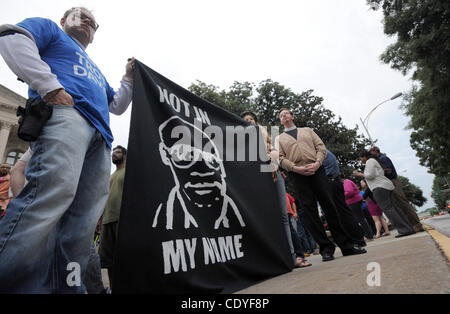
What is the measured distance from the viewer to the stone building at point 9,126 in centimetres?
2050

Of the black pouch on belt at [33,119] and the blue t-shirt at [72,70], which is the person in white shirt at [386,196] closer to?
the blue t-shirt at [72,70]

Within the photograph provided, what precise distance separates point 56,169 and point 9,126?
26011 millimetres

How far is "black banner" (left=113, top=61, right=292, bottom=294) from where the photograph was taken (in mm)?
1407

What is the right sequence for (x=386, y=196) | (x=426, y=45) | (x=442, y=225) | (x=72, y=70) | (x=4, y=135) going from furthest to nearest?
(x=4, y=135) < (x=426, y=45) < (x=442, y=225) < (x=386, y=196) < (x=72, y=70)

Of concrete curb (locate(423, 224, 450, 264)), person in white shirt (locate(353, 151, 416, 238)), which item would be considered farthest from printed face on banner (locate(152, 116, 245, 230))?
person in white shirt (locate(353, 151, 416, 238))

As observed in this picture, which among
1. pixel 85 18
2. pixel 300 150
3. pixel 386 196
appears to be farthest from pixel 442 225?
Result: pixel 85 18

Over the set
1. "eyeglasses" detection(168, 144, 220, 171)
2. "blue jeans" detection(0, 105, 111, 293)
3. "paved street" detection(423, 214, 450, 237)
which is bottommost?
"paved street" detection(423, 214, 450, 237)

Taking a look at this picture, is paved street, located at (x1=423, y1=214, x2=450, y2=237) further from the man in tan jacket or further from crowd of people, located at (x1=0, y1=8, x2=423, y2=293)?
crowd of people, located at (x1=0, y1=8, x2=423, y2=293)

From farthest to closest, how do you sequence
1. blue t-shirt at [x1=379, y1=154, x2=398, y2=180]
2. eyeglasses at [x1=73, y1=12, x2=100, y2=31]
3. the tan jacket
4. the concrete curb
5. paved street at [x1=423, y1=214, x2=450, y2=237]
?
1. blue t-shirt at [x1=379, y1=154, x2=398, y2=180]
2. paved street at [x1=423, y1=214, x2=450, y2=237]
3. the tan jacket
4. eyeglasses at [x1=73, y1=12, x2=100, y2=31]
5. the concrete curb

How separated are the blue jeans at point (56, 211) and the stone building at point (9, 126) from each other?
24741mm

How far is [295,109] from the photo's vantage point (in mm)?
21484

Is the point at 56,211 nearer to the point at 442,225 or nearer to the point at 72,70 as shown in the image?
the point at 72,70
